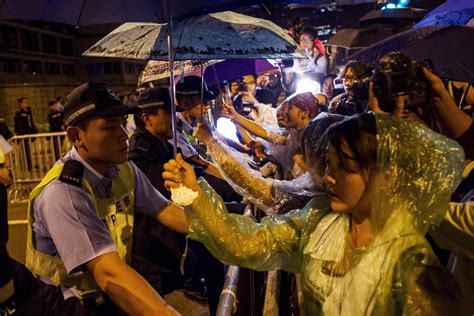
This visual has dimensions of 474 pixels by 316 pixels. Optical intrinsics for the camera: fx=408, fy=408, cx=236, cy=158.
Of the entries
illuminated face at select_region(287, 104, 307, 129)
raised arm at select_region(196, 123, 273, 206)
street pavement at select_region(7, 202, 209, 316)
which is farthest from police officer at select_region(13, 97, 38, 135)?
raised arm at select_region(196, 123, 273, 206)

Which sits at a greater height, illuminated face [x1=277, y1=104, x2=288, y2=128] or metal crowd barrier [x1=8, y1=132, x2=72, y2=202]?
illuminated face [x1=277, y1=104, x2=288, y2=128]

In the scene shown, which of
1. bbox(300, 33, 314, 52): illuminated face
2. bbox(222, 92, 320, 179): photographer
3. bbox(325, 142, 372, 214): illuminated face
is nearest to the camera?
bbox(325, 142, 372, 214): illuminated face

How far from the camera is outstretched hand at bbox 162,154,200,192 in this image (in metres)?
1.79

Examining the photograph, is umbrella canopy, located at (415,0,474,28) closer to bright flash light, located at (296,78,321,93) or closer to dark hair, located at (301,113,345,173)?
dark hair, located at (301,113,345,173)

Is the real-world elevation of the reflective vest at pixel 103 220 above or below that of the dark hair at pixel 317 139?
below

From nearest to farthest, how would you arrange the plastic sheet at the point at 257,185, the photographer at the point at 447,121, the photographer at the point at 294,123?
the photographer at the point at 447,121
the plastic sheet at the point at 257,185
the photographer at the point at 294,123

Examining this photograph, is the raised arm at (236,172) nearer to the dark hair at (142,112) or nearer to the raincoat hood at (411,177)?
the dark hair at (142,112)

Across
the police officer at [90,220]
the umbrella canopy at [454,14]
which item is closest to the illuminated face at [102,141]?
the police officer at [90,220]

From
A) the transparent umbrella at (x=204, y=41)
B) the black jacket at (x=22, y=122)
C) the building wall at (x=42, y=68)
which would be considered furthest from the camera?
the building wall at (x=42, y=68)

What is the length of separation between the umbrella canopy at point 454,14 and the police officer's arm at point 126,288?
2.67 meters

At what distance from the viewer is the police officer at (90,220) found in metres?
1.86

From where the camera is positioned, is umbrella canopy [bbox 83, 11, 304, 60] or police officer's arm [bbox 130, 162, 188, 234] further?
umbrella canopy [bbox 83, 11, 304, 60]

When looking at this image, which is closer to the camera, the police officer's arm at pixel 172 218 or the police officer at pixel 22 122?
the police officer's arm at pixel 172 218

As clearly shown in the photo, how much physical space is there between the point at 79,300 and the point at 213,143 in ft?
4.50
